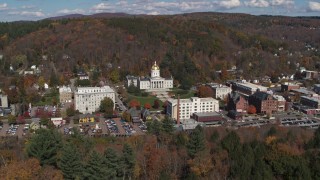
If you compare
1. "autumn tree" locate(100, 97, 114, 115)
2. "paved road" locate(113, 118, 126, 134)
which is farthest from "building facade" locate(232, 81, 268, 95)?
"paved road" locate(113, 118, 126, 134)

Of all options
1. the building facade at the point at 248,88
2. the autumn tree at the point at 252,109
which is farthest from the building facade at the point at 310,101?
the autumn tree at the point at 252,109

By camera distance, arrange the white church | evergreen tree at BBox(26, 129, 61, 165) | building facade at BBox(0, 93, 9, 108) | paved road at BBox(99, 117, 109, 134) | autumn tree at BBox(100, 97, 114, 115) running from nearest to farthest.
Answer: evergreen tree at BBox(26, 129, 61, 165) → paved road at BBox(99, 117, 109, 134) → autumn tree at BBox(100, 97, 114, 115) → building facade at BBox(0, 93, 9, 108) → the white church

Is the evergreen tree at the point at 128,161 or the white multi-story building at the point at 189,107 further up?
the evergreen tree at the point at 128,161

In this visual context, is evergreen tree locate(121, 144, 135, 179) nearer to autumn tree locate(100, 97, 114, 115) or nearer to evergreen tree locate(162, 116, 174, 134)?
evergreen tree locate(162, 116, 174, 134)

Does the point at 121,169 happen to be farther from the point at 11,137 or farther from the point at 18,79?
the point at 18,79

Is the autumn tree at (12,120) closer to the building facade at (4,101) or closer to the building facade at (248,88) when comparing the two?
the building facade at (4,101)

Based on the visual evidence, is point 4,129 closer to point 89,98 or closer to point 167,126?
point 89,98
